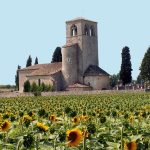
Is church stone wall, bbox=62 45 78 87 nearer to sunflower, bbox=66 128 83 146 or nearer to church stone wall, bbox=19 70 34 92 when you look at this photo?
church stone wall, bbox=19 70 34 92

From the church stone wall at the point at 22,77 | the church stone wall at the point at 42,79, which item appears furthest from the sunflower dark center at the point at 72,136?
the church stone wall at the point at 22,77

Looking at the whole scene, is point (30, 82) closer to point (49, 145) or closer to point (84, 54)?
point (84, 54)

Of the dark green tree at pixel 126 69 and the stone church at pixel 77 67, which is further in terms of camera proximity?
the dark green tree at pixel 126 69

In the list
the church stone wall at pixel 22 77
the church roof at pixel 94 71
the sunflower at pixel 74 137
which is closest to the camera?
the sunflower at pixel 74 137

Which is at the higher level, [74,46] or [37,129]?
[74,46]

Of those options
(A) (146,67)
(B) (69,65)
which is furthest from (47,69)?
(A) (146,67)

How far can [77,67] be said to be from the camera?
66.2 metres

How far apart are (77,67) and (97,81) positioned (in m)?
4.14

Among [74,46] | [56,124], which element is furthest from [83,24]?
[56,124]

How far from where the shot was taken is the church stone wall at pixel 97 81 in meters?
63.6

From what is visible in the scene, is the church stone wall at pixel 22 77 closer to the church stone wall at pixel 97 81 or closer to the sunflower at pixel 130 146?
the church stone wall at pixel 97 81

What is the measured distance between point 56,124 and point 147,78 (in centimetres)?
7034

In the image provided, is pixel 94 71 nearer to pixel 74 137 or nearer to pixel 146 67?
pixel 146 67

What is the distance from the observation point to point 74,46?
67.1 meters
